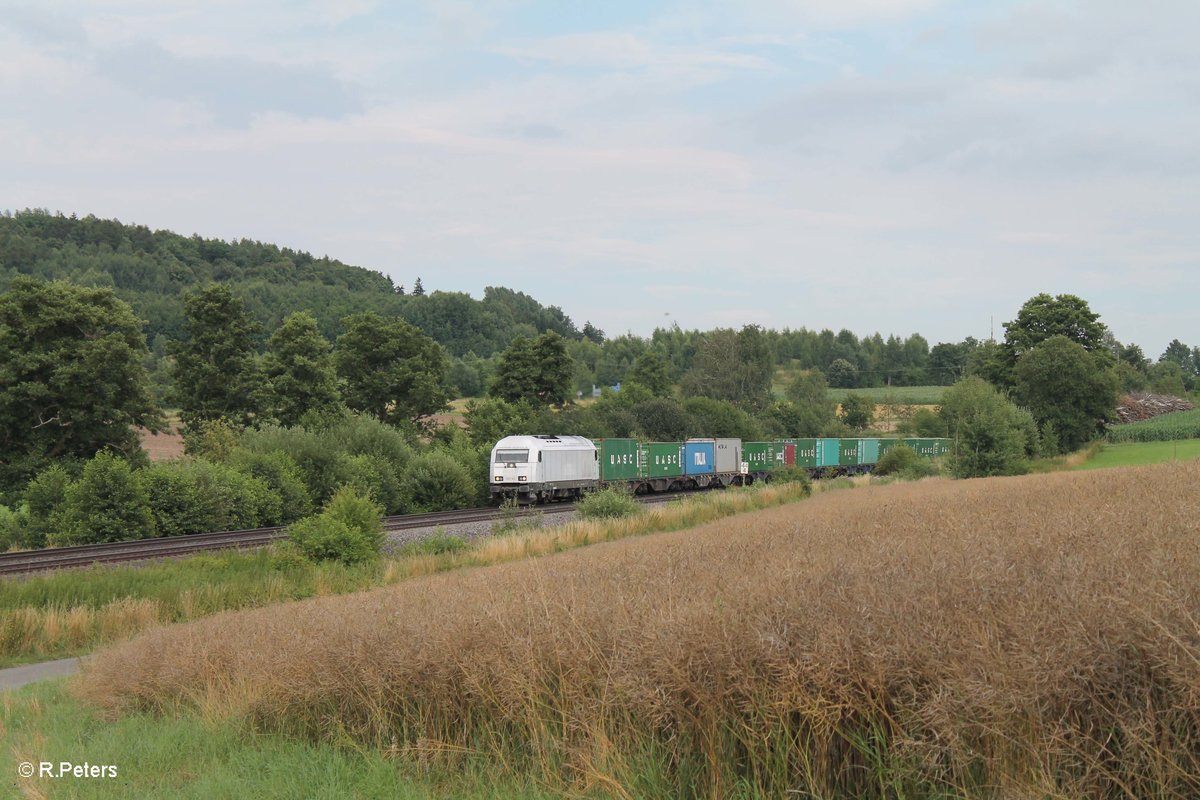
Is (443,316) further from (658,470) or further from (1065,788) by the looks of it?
(1065,788)

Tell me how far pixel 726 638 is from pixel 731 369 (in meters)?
115

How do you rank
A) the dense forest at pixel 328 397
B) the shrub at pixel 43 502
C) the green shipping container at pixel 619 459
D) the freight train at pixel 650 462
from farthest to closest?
1. the green shipping container at pixel 619 459
2. the freight train at pixel 650 462
3. the dense forest at pixel 328 397
4. the shrub at pixel 43 502

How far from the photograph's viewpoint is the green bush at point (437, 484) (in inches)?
1860

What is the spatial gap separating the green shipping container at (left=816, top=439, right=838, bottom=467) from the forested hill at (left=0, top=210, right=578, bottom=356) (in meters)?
78.2

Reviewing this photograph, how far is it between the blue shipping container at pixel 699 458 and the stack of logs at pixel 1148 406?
57538mm

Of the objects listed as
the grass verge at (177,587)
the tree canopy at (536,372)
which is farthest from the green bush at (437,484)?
the tree canopy at (536,372)

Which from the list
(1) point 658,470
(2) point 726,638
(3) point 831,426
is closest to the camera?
(2) point 726,638

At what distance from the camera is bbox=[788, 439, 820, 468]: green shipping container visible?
70.1 m

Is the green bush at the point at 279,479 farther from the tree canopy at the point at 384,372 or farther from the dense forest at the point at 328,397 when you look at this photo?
the tree canopy at the point at 384,372

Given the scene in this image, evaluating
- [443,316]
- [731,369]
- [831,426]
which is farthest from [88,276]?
[831,426]

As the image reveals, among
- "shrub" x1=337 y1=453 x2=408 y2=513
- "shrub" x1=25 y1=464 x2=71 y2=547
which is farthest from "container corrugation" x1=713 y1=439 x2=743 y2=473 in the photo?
"shrub" x1=25 y1=464 x2=71 y2=547

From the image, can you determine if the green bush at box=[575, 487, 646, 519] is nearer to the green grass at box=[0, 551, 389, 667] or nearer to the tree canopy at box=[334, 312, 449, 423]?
the green grass at box=[0, 551, 389, 667]

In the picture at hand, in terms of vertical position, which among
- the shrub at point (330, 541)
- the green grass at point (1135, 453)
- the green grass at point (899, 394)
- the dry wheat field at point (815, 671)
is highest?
the green grass at point (899, 394)

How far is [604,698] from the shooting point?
6.11 meters
